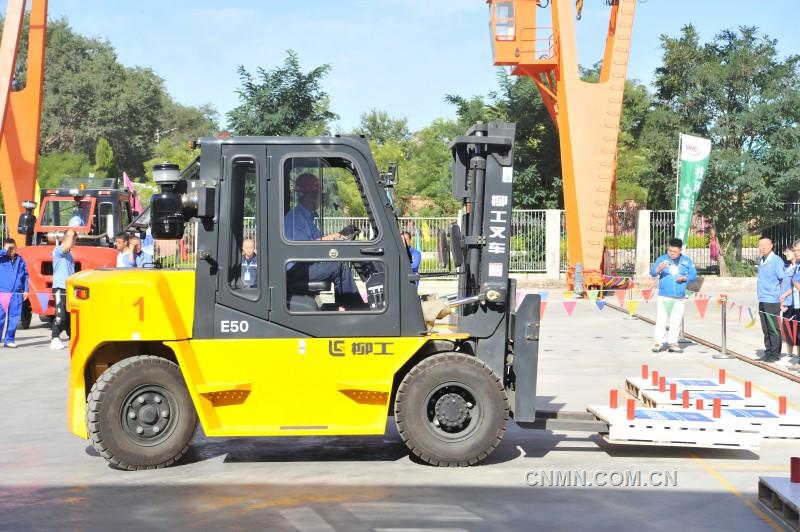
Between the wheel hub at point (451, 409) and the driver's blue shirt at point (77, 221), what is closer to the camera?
the wheel hub at point (451, 409)

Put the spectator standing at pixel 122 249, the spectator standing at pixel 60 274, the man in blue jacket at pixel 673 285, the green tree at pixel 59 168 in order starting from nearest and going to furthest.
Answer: the man in blue jacket at pixel 673 285
the spectator standing at pixel 122 249
the spectator standing at pixel 60 274
the green tree at pixel 59 168

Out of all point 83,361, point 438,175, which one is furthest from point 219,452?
point 438,175

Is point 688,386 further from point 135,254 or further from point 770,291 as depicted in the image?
point 135,254

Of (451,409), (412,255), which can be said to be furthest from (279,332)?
(412,255)

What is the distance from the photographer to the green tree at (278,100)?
3869 cm

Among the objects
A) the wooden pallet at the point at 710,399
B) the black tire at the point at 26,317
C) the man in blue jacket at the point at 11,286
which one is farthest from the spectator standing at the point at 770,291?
the black tire at the point at 26,317

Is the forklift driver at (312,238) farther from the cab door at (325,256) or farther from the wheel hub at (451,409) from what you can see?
the wheel hub at (451,409)

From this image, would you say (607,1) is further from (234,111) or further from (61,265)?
(61,265)

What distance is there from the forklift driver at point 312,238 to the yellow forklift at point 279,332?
0.4 inches

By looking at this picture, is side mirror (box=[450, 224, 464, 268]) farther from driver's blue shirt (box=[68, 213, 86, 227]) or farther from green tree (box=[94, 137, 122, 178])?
green tree (box=[94, 137, 122, 178])

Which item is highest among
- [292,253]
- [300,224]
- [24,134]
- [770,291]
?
[24,134]

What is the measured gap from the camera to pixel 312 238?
8227mm

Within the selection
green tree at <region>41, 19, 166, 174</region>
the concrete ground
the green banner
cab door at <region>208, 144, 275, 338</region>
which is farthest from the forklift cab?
green tree at <region>41, 19, 166, 174</region>

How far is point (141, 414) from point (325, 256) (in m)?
1.96
